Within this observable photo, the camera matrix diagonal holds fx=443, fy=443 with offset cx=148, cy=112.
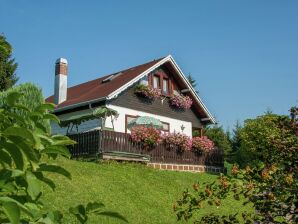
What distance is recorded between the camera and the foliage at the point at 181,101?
91.0 feet

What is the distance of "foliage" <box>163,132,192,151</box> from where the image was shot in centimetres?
2203

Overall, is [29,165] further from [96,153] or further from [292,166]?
[96,153]

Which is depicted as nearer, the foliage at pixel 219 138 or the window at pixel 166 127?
the window at pixel 166 127

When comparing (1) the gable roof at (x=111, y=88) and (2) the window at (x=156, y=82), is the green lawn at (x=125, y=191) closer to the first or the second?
(1) the gable roof at (x=111, y=88)

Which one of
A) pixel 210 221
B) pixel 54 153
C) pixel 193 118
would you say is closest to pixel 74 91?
pixel 193 118

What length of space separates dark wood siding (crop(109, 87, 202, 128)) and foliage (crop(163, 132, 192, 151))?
3818mm

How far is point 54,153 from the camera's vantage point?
1.82 meters

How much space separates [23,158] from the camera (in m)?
1.44

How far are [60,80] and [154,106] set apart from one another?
20.2 feet

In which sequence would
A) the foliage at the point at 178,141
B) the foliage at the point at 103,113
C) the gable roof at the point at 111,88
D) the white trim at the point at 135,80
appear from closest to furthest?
the foliage at the point at 178,141, the foliage at the point at 103,113, the white trim at the point at 135,80, the gable roof at the point at 111,88

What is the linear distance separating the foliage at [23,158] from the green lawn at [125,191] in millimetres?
7010

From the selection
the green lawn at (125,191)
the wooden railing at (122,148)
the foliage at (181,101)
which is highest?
the foliage at (181,101)

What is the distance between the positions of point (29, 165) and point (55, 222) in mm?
253

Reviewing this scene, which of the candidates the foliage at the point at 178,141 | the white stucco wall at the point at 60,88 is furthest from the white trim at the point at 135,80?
the white stucco wall at the point at 60,88
